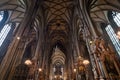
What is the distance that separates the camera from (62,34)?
28.7 m

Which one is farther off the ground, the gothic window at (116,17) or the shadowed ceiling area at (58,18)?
the shadowed ceiling area at (58,18)

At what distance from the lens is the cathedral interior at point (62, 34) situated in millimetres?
11017

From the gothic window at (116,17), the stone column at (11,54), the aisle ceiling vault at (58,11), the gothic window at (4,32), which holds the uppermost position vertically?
the aisle ceiling vault at (58,11)

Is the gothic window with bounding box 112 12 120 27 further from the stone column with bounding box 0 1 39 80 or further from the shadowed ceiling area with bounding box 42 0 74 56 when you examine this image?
the stone column with bounding box 0 1 39 80

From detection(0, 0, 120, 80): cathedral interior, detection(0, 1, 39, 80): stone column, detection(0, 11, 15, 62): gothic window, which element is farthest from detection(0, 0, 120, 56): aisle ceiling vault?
detection(0, 1, 39, 80): stone column

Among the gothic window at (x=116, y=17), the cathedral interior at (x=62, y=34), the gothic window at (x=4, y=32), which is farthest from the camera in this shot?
the gothic window at (x=116, y=17)

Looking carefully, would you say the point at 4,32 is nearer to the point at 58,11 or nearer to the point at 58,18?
the point at 58,11

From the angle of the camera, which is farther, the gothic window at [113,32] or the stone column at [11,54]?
the gothic window at [113,32]

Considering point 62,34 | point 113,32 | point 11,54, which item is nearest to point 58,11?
point 62,34

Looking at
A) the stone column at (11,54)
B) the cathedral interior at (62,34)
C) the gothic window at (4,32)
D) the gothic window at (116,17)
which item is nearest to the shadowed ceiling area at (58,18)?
the cathedral interior at (62,34)

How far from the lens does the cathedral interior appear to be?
11.0m

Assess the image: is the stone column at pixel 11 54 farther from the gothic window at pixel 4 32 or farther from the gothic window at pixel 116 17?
the gothic window at pixel 116 17

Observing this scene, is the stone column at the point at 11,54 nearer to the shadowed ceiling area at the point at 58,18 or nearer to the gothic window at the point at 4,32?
the gothic window at the point at 4,32

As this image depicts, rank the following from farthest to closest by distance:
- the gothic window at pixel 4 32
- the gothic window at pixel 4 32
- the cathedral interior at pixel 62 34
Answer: the gothic window at pixel 4 32 < the gothic window at pixel 4 32 < the cathedral interior at pixel 62 34
